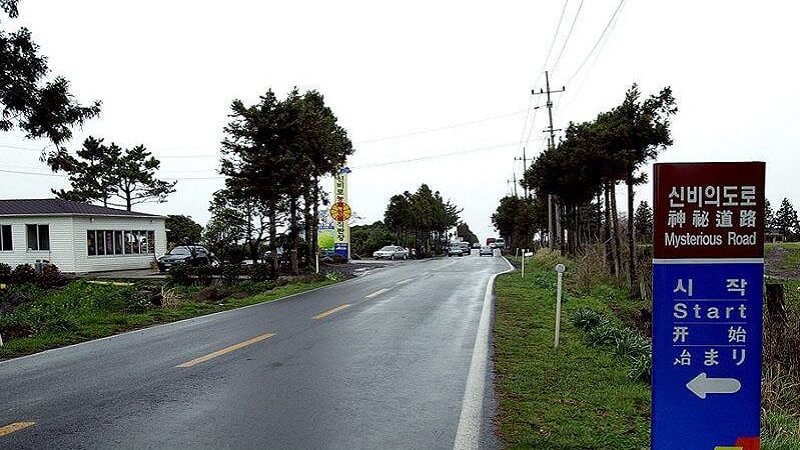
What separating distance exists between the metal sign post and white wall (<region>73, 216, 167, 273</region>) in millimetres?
36669

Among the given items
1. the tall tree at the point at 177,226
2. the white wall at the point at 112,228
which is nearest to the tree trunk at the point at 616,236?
the white wall at the point at 112,228

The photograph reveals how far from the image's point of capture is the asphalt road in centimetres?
582

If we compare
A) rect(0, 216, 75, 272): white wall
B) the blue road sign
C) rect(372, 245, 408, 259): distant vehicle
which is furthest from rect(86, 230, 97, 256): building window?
the blue road sign

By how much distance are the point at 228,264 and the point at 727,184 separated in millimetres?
24952

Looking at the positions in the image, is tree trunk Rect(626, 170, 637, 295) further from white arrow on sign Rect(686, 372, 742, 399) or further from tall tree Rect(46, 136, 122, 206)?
tall tree Rect(46, 136, 122, 206)

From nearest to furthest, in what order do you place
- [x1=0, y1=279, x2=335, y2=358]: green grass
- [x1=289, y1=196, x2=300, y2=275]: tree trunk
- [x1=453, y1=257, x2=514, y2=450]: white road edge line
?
[x1=453, y1=257, x2=514, y2=450]: white road edge line
[x1=0, y1=279, x2=335, y2=358]: green grass
[x1=289, y1=196, x2=300, y2=275]: tree trunk

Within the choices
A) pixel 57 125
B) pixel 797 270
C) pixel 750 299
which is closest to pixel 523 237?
pixel 797 270

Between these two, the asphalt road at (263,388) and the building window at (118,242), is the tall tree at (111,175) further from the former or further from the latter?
the asphalt road at (263,388)

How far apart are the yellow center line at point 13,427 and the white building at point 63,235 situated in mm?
32443

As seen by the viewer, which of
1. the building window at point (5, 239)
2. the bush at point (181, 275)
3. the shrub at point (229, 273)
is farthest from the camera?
the building window at point (5, 239)

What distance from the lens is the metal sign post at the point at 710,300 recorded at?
4.46 meters

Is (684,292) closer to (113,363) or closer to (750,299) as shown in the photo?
(750,299)

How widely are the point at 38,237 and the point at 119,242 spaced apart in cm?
456

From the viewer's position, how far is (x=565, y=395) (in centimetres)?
708
